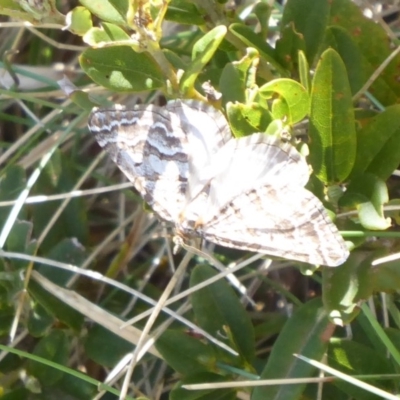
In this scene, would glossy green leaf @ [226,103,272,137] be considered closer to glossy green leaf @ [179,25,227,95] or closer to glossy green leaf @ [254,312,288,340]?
glossy green leaf @ [179,25,227,95]

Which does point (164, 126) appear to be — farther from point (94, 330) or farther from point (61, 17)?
point (94, 330)

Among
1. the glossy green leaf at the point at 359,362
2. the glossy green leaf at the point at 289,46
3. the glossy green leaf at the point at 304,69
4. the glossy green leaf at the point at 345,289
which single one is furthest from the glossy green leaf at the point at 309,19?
the glossy green leaf at the point at 359,362

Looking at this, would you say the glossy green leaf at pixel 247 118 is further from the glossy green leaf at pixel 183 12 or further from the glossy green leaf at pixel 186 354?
the glossy green leaf at pixel 186 354

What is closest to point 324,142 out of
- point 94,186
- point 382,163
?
point 382,163

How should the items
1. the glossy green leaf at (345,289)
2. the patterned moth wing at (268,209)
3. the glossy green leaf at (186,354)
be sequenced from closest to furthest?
the patterned moth wing at (268,209), the glossy green leaf at (345,289), the glossy green leaf at (186,354)

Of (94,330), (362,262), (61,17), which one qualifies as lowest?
(94,330)

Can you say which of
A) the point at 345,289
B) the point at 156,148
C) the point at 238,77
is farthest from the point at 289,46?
the point at 345,289

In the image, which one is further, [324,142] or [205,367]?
[205,367]
